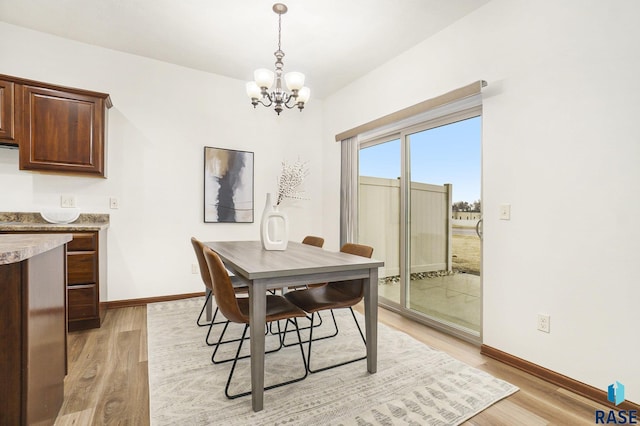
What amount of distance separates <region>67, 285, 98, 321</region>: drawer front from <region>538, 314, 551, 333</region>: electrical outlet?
11.8 ft

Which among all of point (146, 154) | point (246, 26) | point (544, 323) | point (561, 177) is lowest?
point (544, 323)

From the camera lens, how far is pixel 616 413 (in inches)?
66.4

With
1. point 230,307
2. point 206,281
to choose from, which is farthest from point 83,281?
point 230,307

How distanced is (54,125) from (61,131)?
70mm

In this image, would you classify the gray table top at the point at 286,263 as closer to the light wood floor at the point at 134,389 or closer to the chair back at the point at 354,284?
the chair back at the point at 354,284

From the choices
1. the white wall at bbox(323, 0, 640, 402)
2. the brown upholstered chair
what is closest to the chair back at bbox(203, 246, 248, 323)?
the brown upholstered chair

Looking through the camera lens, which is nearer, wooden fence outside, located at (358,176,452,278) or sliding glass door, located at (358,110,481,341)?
sliding glass door, located at (358,110,481,341)

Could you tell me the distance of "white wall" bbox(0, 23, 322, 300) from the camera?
10.1ft

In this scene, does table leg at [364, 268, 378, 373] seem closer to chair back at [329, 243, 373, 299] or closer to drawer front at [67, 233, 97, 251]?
chair back at [329, 243, 373, 299]

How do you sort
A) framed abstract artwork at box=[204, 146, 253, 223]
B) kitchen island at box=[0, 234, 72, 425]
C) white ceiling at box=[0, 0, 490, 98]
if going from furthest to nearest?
framed abstract artwork at box=[204, 146, 253, 223] → white ceiling at box=[0, 0, 490, 98] → kitchen island at box=[0, 234, 72, 425]

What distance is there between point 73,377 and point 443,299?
2941mm

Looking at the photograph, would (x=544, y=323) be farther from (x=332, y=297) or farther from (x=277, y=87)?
(x=277, y=87)

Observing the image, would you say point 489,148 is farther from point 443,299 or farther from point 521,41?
point 443,299

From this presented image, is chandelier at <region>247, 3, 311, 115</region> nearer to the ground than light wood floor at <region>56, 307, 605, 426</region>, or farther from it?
farther from it
